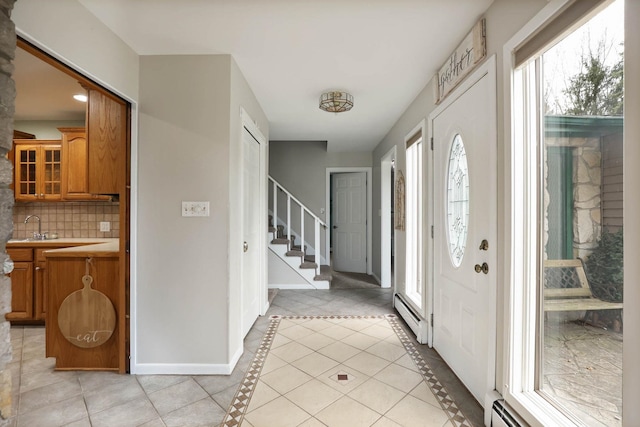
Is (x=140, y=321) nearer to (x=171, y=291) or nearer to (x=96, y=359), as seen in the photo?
(x=171, y=291)

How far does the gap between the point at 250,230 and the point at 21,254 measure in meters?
2.43

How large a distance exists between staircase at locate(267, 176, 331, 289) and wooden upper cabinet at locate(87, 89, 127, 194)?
2.69m

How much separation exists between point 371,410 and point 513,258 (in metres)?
1.24

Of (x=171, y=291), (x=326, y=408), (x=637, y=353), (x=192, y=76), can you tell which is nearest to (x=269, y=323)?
(x=171, y=291)

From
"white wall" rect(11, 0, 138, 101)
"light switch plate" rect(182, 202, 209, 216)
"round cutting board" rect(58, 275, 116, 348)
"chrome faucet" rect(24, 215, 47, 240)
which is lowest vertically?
"round cutting board" rect(58, 275, 116, 348)

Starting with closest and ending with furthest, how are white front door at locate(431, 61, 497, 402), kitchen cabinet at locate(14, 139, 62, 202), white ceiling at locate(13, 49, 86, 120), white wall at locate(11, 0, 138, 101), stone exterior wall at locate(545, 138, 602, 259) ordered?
stone exterior wall at locate(545, 138, 602, 259), white wall at locate(11, 0, 138, 101), white front door at locate(431, 61, 497, 402), white ceiling at locate(13, 49, 86, 120), kitchen cabinet at locate(14, 139, 62, 202)

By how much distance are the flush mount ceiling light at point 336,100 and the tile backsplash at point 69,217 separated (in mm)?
2803

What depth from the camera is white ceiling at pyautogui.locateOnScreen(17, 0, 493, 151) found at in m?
1.76

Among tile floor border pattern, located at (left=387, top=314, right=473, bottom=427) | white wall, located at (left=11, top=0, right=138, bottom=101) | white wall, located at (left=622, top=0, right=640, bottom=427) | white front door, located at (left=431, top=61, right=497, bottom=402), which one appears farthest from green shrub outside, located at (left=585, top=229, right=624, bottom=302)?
white wall, located at (left=11, top=0, right=138, bottom=101)

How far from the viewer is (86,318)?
2.31 meters

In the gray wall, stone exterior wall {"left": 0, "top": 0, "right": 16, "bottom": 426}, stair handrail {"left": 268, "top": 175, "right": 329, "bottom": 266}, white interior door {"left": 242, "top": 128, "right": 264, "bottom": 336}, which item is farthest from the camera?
the gray wall

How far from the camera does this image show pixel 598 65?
1248 millimetres

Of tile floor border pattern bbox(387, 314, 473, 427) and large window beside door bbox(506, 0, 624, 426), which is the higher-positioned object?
large window beside door bbox(506, 0, 624, 426)

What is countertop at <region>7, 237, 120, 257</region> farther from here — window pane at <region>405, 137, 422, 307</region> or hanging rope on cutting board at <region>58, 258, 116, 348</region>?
window pane at <region>405, 137, 422, 307</region>
